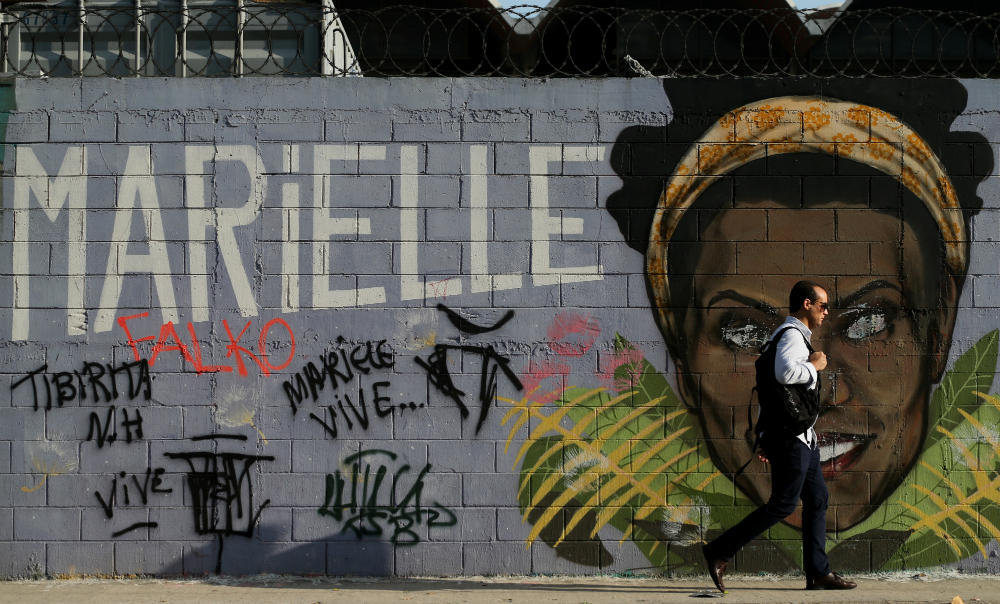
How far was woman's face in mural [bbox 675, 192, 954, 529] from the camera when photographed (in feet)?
15.2

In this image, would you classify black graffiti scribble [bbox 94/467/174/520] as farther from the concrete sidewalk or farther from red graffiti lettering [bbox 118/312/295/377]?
red graffiti lettering [bbox 118/312/295/377]

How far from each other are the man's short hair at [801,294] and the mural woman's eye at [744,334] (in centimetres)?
41

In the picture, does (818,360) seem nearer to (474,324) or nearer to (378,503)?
(474,324)

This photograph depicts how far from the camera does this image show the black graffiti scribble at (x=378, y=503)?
461 cm

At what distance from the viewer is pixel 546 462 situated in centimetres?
462

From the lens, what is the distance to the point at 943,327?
4.66 metres

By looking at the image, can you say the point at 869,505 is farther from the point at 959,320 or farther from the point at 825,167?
the point at 825,167

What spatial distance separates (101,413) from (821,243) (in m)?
4.34

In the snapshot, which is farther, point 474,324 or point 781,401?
point 474,324

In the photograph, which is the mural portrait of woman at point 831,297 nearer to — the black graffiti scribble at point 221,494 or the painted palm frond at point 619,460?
the painted palm frond at point 619,460

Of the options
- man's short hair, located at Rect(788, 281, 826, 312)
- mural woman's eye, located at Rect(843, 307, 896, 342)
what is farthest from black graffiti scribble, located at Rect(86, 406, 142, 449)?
mural woman's eye, located at Rect(843, 307, 896, 342)

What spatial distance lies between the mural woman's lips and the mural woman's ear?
1.87 feet

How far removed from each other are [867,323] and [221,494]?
392cm

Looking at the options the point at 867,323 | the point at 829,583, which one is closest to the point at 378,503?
the point at 829,583
